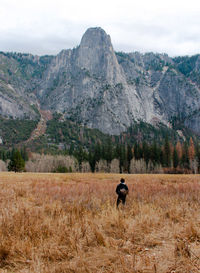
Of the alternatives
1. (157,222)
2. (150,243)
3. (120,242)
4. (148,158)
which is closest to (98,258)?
(120,242)

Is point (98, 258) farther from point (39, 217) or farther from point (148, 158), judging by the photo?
point (148, 158)

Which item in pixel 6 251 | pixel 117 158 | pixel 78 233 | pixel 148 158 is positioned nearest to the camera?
pixel 6 251

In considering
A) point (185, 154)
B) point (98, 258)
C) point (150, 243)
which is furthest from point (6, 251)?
point (185, 154)

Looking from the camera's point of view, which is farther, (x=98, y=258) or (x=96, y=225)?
(x=96, y=225)

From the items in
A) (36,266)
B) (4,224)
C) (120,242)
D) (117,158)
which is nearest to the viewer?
(36,266)

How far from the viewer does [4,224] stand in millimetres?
6215

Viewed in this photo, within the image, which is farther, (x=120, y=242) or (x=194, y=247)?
(x=120, y=242)

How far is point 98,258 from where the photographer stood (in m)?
4.35

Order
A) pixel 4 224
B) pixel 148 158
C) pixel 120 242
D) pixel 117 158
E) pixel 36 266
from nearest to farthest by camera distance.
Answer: pixel 36 266, pixel 120 242, pixel 4 224, pixel 148 158, pixel 117 158

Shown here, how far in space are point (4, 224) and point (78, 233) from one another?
95.0 inches

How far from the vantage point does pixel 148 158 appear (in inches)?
3755

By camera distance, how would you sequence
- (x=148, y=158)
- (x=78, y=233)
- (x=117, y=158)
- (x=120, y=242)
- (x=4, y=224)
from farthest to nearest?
(x=117, y=158)
(x=148, y=158)
(x=4, y=224)
(x=78, y=233)
(x=120, y=242)

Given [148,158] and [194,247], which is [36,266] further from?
[148,158]

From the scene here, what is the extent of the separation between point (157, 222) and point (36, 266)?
4461mm
